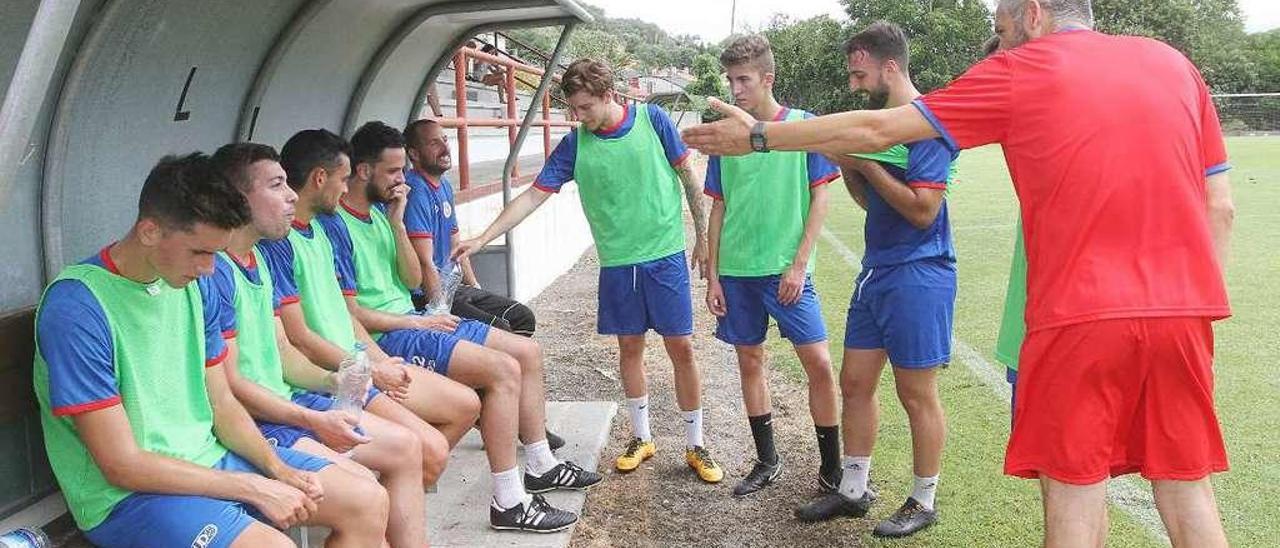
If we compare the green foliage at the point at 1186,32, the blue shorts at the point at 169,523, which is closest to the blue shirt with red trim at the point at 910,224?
the blue shorts at the point at 169,523

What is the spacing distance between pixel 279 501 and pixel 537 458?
1725 mm

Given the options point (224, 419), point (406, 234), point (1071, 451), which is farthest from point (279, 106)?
point (1071, 451)

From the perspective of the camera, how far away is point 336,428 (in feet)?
9.46

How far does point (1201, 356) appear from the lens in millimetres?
2375

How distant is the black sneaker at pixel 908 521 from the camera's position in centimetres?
375

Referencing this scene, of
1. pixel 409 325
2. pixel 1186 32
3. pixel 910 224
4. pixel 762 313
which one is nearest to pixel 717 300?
pixel 762 313

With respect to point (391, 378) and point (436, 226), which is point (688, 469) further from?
point (391, 378)

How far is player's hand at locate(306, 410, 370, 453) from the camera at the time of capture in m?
2.88

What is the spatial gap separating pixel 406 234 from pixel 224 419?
164cm

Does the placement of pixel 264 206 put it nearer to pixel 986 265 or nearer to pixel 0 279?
pixel 0 279

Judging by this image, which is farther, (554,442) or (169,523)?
(554,442)

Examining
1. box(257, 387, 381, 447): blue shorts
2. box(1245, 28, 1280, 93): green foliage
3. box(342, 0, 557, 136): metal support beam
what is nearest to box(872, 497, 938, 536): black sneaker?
box(257, 387, 381, 447): blue shorts

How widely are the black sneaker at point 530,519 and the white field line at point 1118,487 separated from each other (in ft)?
6.88

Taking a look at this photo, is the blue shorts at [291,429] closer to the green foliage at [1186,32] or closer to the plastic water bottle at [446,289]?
the plastic water bottle at [446,289]
